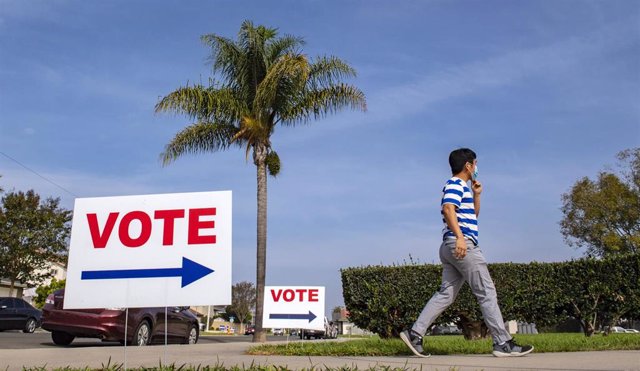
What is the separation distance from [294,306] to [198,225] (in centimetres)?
672

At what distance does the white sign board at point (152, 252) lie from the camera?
4.61m

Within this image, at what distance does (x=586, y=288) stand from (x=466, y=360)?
4792 millimetres

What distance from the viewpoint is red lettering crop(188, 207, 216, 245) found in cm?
472

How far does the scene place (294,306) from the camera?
11195 millimetres

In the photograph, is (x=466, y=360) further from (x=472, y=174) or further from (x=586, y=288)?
(x=586, y=288)

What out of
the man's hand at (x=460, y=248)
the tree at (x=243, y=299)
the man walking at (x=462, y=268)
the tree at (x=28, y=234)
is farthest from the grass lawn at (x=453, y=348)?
the tree at (x=243, y=299)

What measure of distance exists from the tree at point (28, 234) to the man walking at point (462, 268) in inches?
1456

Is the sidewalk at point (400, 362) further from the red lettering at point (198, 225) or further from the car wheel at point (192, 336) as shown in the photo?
the car wheel at point (192, 336)

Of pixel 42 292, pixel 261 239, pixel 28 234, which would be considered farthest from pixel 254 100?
pixel 42 292

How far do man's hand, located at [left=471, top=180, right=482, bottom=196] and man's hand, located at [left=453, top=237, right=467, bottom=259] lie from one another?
779 mm

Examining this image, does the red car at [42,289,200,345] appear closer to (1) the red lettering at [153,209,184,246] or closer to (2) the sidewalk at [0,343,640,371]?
(2) the sidewalk at [0,343,640,371]

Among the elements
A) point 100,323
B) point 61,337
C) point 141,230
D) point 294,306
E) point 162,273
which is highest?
point 141,230

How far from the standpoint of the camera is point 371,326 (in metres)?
10.1

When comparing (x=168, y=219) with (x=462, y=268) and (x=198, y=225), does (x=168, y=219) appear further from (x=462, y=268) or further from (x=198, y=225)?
(x=462, y=268)
